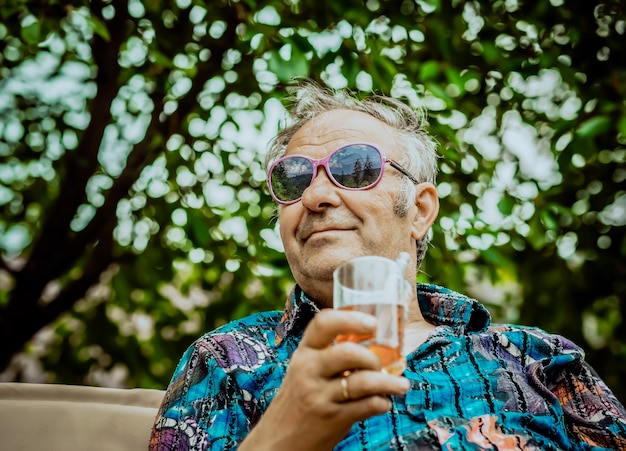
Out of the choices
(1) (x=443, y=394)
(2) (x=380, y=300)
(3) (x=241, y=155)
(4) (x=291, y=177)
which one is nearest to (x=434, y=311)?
(1) (x=443, y=394)

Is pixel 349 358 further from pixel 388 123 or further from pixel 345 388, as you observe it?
pixel 388 123

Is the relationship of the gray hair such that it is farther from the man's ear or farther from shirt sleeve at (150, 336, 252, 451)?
shirt sleeve at (150, 336, 252, 451)

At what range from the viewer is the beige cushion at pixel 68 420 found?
171 cm

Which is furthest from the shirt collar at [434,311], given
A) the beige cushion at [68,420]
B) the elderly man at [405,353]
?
the beige cushion at [68,420]

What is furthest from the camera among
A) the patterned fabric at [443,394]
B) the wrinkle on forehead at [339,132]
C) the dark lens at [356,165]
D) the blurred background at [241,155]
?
the blurred background at [241,155]

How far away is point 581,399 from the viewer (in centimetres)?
181

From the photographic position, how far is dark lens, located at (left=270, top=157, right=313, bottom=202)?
6.58ft

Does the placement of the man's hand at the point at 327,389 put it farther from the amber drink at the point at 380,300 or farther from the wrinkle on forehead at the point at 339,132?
the wrinkle on forehead at the point at 339,132

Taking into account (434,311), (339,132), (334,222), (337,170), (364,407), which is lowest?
(364,407)

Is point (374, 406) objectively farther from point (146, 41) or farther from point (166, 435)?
point (146, 41)

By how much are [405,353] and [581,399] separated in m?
0.51

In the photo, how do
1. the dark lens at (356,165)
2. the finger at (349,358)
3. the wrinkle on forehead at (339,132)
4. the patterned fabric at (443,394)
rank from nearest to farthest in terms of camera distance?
the finger at (349,358), the patterned fabric at (443,394), the dark lens at (356,165), the wrinkle on forehead at (339,132)

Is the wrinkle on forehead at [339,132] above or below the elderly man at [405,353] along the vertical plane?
above

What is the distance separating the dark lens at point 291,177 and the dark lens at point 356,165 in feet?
0.29
